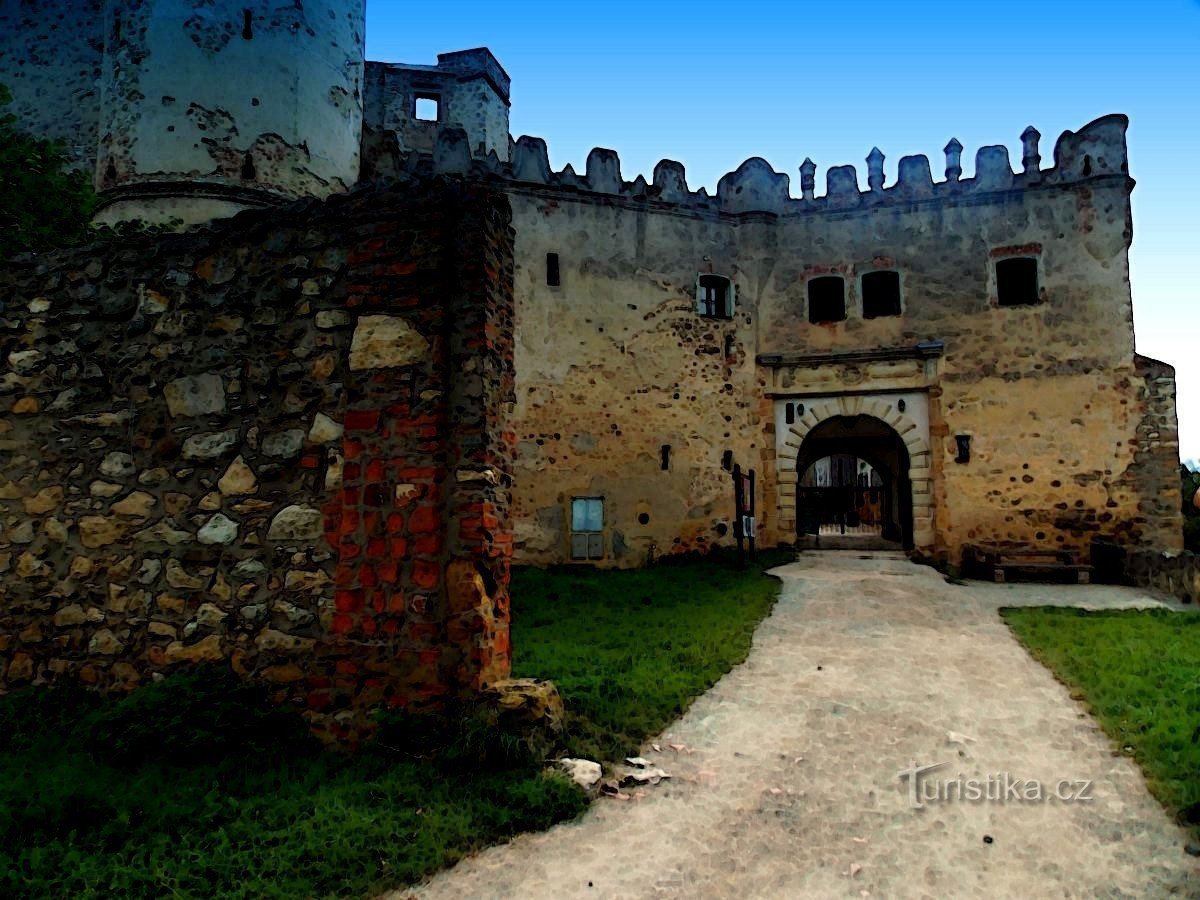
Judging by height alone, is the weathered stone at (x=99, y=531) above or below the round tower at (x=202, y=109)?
below

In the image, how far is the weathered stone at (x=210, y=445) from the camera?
4.47 metres

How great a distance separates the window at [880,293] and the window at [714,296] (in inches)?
115

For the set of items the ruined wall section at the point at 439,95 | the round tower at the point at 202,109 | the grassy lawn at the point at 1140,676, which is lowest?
the grassy lawn at the point at 1140,676

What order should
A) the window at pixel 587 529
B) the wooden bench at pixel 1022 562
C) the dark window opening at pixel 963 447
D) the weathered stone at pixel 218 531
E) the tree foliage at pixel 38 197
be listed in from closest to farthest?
1. the weathered stone at pixel 218 531
2. the tree foliage at pixel 38 197
3. the wooden bench at pixel 1022 562
4. the dark window opening at pixel 963 447
5. the window at pixel 587 529

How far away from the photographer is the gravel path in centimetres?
333

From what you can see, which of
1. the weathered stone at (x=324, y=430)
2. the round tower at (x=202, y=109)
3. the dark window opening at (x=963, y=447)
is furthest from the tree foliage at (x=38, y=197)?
the dark window opening at (x=963, y=447)

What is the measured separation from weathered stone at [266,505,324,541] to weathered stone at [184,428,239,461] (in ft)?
1.88

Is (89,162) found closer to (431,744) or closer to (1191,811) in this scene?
(431,744)

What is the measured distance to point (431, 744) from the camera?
4.02 metres

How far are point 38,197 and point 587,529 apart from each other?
1016 cm

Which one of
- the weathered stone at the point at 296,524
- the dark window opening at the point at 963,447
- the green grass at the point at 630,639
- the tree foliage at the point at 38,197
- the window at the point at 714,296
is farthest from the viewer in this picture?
the window at the point at 714,296

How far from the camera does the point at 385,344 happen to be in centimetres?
432

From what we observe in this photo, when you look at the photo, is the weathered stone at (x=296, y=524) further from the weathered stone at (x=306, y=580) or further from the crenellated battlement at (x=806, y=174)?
the crenellated battlement at (x=806, y=174)

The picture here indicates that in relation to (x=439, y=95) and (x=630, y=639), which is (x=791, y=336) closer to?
(x=630, y=639)
